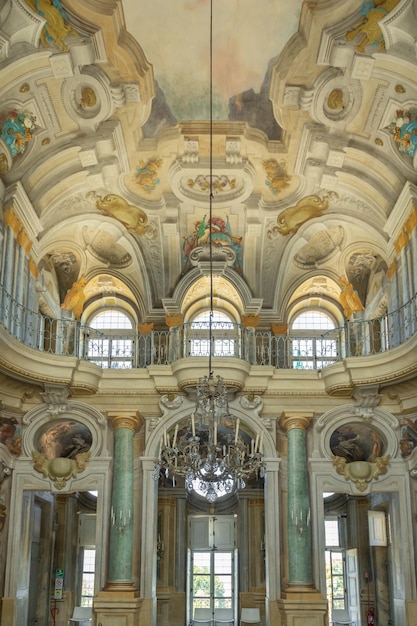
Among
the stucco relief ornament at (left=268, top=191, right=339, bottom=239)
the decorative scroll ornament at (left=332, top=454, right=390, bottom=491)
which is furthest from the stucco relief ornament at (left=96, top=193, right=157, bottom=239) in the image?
the decorative scroll ornament at (left=332, top=454, right=390, bottom=491)

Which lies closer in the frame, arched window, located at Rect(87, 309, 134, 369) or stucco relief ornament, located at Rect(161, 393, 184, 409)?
stucco relief ornament, located at Rect(161, 393, 184, 409)

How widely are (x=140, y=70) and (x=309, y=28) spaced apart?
2.97m

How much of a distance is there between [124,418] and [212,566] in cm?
697

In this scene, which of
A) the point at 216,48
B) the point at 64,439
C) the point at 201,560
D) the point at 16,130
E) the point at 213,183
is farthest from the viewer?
the point at 201,560

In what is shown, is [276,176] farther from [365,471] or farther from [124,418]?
[365,471]

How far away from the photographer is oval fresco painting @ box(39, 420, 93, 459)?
622 inches

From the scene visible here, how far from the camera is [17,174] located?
1426 cm

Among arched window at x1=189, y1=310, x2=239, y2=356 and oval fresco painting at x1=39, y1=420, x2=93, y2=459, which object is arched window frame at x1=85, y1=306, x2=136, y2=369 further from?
oval fresco painting at x1=39, y1=420, x2=93, y2=459

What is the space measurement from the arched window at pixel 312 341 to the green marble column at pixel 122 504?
165 inches

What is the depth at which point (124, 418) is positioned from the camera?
51.3ft

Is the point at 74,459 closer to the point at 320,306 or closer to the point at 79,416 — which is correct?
the point at 79,416

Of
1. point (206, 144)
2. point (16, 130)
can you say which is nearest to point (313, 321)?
point (206, 144)

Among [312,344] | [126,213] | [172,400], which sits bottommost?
[172,400]

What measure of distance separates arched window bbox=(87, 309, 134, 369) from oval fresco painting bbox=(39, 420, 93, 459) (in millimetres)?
1889
